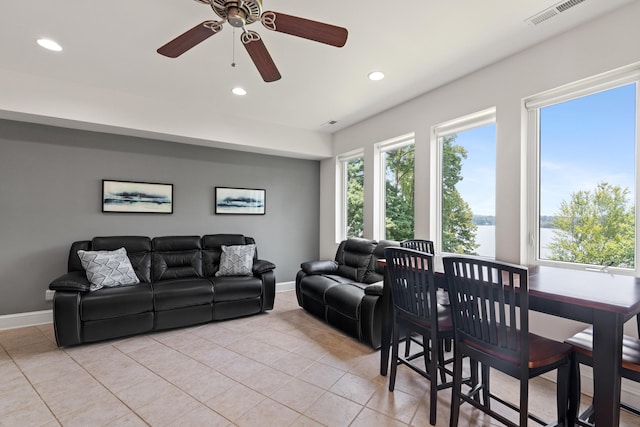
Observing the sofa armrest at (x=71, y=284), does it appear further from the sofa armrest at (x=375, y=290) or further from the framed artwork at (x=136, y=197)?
the sofa armrest at (x=375, y=290)

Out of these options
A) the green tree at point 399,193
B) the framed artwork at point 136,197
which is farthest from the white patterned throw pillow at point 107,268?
the green tree at point 399,193

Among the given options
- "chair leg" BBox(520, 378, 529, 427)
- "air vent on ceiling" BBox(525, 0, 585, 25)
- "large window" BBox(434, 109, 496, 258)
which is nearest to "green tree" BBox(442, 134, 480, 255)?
"large window" BBox(434, 109, 496, 258)

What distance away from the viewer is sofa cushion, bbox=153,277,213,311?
3406 millimetres

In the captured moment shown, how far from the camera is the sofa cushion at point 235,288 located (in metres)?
3.74

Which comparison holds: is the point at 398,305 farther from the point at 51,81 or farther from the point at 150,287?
the point at 51,81

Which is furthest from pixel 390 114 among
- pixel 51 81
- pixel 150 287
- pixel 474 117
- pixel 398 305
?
pixel 51 81

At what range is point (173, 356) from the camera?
287 centimetres

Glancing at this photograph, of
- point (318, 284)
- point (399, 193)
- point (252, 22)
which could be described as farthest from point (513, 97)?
point (318, 284)

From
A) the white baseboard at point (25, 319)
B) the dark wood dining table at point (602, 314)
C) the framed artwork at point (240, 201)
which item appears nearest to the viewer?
the dark wood dining table at point (602, 314)

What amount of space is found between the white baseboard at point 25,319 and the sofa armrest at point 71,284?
102cm

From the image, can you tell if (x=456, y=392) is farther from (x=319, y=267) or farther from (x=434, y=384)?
(x=319, y=267)

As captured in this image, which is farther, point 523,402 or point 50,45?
point 50,45

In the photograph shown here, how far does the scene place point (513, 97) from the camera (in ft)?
9.41

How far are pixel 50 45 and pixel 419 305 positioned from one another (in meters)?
3.85
